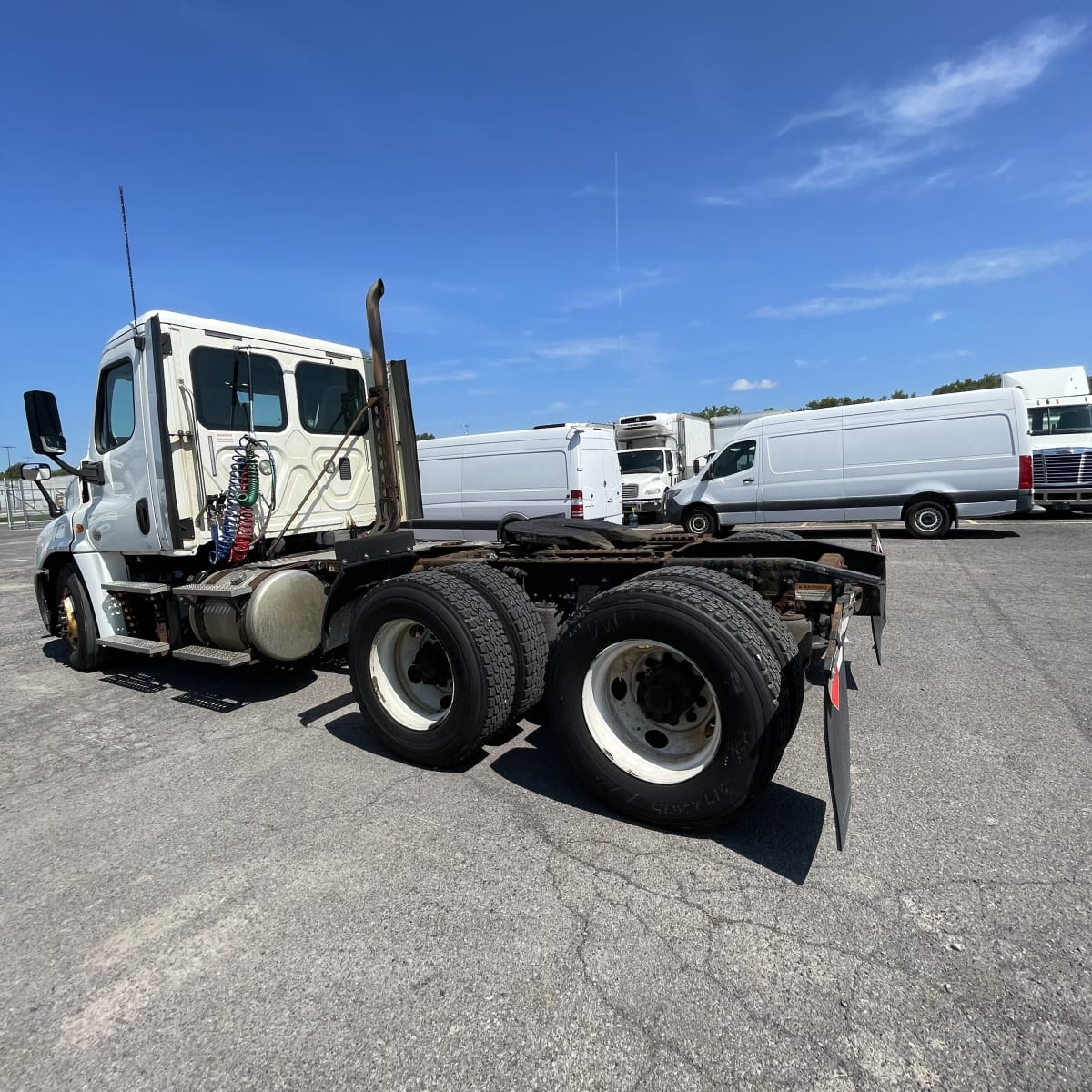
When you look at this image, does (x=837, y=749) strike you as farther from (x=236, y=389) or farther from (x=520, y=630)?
(x=236, y=389)

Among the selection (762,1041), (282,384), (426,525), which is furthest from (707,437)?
(762,1041)

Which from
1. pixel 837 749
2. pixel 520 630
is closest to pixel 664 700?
pixel 837 749

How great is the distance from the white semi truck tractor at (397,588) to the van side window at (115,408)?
0.02 meters

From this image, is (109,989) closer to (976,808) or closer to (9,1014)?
(9,1014)

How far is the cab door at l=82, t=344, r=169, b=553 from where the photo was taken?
4.96m

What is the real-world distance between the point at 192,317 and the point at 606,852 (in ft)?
15.5

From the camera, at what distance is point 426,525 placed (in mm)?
13719

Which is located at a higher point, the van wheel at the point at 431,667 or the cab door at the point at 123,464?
the cab door at the point at 123,464

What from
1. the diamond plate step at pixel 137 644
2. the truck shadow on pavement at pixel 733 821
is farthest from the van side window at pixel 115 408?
the truck shadow on pavement at pixel 733 821

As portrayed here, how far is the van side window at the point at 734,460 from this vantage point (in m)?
14.5

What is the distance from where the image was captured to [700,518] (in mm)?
15297

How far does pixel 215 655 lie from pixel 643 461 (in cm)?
1501

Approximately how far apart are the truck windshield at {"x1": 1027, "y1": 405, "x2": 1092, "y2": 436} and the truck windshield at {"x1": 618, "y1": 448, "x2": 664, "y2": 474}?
8.72 m

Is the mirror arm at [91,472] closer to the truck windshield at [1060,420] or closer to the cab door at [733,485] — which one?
the cab door at [733,485]
